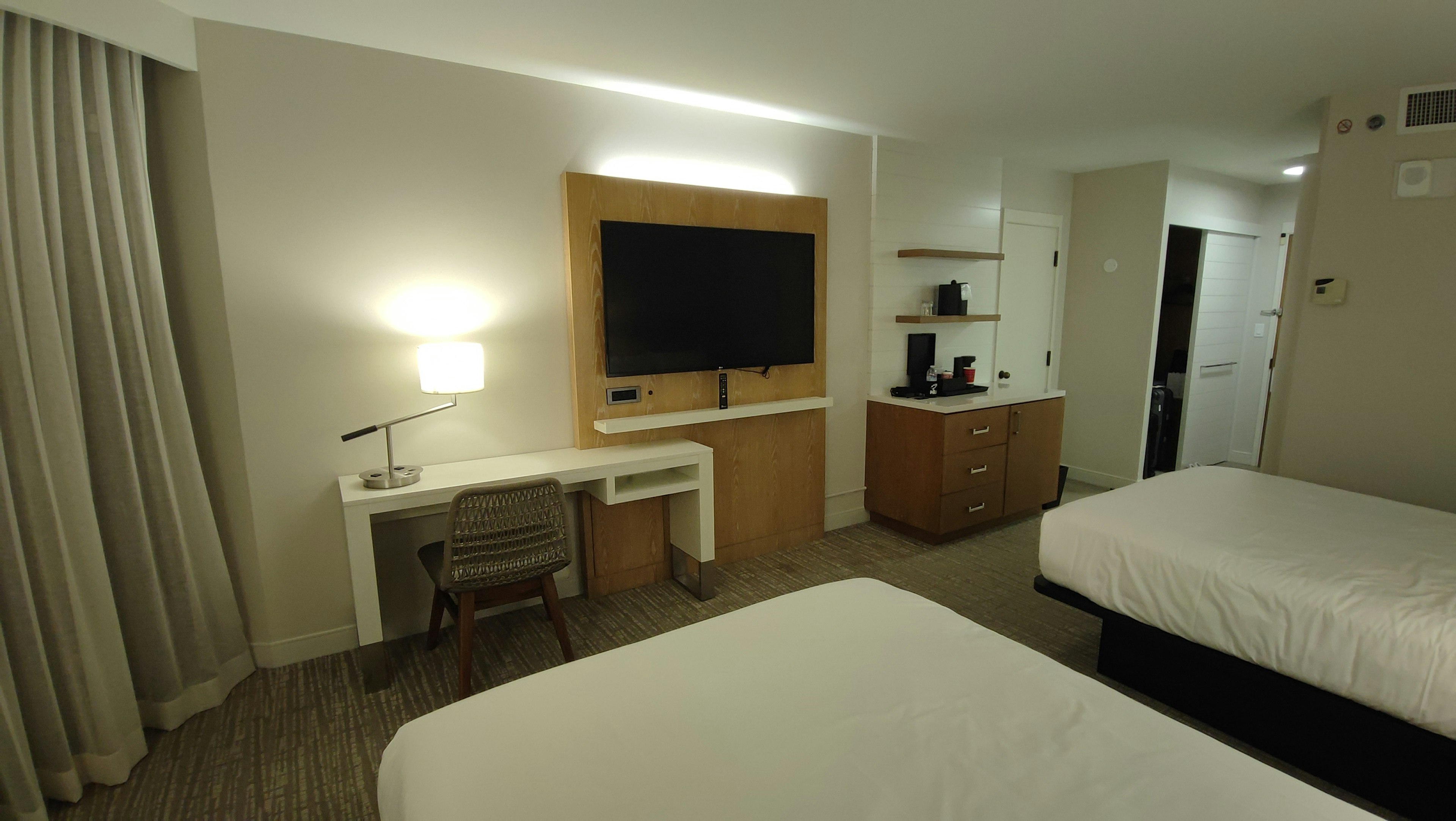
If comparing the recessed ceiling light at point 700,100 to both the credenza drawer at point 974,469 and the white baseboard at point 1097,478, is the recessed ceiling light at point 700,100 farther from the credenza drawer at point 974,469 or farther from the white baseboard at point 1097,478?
the white baseboard at point 1097,478

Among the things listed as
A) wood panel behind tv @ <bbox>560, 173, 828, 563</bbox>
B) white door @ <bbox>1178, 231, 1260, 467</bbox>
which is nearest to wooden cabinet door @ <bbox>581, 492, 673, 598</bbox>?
wood panel behind tv @ <bbox>560, 173, 828, 563</bbox>

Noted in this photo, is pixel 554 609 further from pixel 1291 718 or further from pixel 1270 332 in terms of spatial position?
pixel 1270 332

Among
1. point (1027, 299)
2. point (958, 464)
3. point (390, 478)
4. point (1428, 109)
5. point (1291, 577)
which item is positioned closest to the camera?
point (1291, 577)

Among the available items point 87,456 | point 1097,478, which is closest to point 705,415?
point 87,456

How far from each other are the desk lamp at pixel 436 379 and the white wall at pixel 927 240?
8.42 ft

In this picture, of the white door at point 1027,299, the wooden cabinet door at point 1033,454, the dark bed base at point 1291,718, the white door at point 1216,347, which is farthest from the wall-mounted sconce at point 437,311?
the white door at point 1216,347

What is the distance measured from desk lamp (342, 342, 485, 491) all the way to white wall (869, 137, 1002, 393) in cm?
257

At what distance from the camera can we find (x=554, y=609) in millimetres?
2557

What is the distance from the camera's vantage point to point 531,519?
2447 millimetres

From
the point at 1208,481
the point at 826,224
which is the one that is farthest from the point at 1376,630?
the point at 826,224

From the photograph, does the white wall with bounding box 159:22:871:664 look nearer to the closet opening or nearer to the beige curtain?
the beige curtain

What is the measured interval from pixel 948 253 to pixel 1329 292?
6.41ft

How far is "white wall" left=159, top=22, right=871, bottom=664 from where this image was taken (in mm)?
2451

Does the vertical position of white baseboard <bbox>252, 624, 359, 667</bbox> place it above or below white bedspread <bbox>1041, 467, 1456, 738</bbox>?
below
